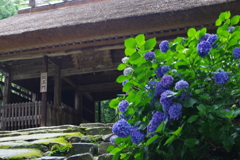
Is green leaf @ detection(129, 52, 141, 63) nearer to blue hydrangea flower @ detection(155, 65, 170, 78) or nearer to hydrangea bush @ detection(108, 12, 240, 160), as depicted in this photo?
hydrangea bush @ detection(108, 12, 240, 160)

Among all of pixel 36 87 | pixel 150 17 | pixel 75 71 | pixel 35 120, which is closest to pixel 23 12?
pixel 36 87

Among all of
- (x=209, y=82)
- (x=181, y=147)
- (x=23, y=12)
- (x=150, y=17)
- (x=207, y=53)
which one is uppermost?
(x=23, y=12)

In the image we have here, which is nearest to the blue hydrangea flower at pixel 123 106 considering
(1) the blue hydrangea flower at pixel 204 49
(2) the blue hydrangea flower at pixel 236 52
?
(1) the blue hydrangea flower at pixel 204 49

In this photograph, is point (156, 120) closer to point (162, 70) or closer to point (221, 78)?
point (162, 70)

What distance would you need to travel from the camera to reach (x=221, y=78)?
149cm

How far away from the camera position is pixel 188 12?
18.0 feet

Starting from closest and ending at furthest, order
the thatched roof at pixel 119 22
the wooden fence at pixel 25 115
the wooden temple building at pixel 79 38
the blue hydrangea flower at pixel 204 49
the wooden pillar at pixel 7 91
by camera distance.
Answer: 1. the blue hydrangea flower at pixel 204 49
2. the thatched roof at pixel 119 22
3. the wooden temple building at pixel 79 38
4. the wooden fence at pixel 25 115
5. the wooden pillar at pixel 7 91

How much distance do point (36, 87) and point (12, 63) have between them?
6.32 ft

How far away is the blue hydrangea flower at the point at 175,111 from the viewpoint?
1404 mm

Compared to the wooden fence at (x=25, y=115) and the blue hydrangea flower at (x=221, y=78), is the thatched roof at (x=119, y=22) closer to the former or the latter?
the wooden fence at (x=25, y=115)

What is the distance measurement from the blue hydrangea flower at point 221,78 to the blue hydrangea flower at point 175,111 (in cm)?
27

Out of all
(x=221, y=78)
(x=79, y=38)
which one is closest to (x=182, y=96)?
(x=221, y=78)

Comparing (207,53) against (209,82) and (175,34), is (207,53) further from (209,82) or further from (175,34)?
(175,34)

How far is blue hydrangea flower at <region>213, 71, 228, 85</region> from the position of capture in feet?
4.88
